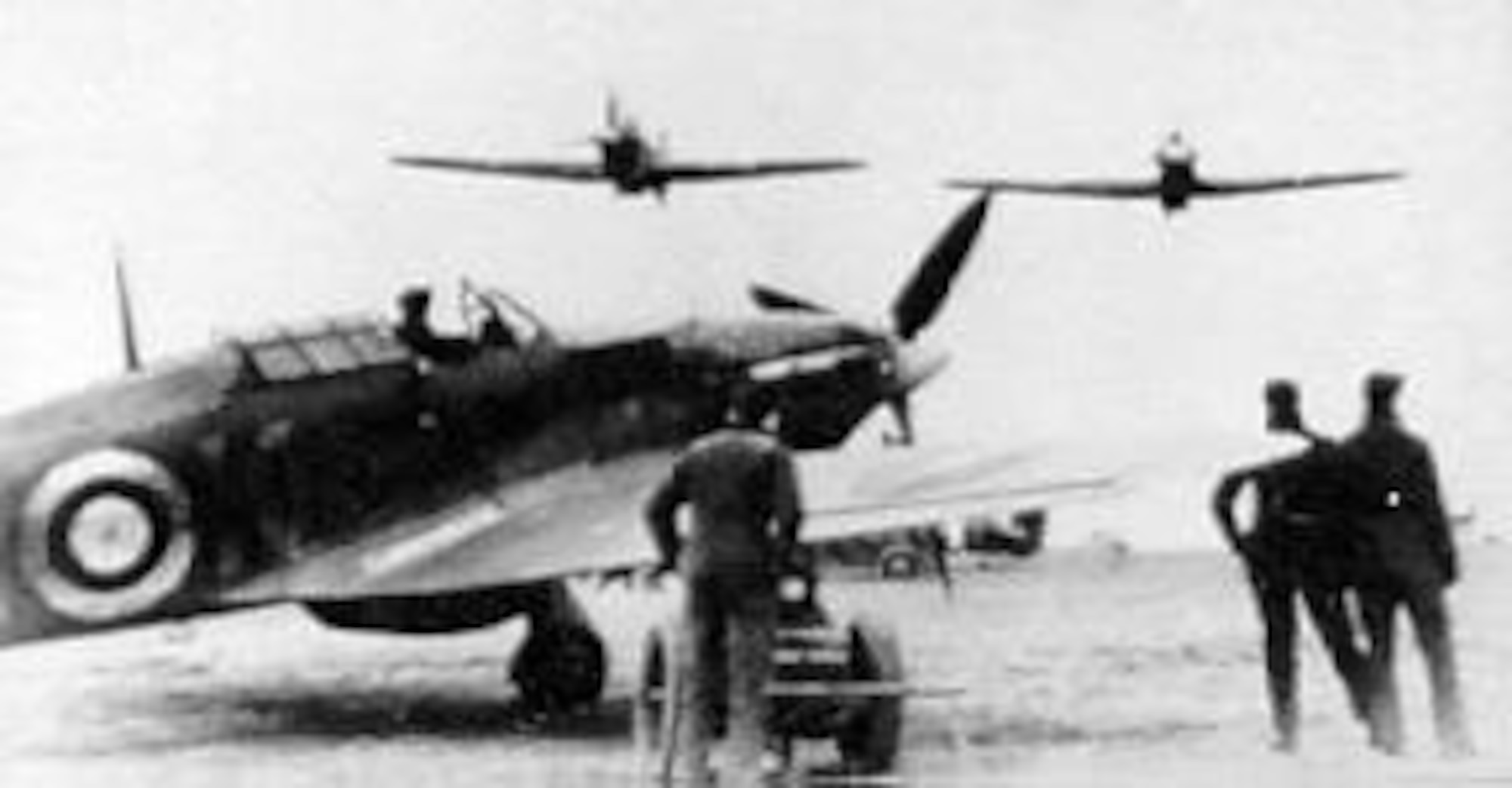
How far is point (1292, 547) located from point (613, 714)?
14.3ft

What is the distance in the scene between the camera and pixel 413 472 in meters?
12.0

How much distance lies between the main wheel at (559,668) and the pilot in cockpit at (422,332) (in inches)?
60.7

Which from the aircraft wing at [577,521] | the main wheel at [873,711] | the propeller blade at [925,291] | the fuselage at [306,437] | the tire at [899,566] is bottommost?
the main wheel at [873,711]

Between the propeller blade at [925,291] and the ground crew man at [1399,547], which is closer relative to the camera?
the ground crew man at [1399,547]

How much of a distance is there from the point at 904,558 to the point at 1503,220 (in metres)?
27.8

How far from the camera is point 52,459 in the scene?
11078 mm

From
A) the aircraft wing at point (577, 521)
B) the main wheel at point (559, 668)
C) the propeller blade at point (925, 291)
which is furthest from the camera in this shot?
the propeller blade at point (925, 291)

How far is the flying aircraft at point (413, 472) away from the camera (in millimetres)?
11086

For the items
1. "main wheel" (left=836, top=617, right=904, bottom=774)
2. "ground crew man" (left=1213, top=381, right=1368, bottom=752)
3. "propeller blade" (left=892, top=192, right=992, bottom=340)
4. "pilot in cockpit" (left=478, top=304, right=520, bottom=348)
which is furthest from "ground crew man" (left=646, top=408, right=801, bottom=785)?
"propeller blade" (left=892, top=192, right=992, bottom=340)

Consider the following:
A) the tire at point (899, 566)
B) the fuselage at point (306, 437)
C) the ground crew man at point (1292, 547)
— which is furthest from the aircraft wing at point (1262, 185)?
the ground crew man at point (1292, 547)

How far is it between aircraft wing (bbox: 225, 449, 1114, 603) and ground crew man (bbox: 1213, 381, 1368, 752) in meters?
1.14

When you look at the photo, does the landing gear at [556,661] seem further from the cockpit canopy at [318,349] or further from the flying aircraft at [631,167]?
the flying aircraft at [631,167]

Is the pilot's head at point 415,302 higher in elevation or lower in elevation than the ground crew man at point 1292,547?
higher

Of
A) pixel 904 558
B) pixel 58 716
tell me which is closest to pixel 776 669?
pixel 58 716
